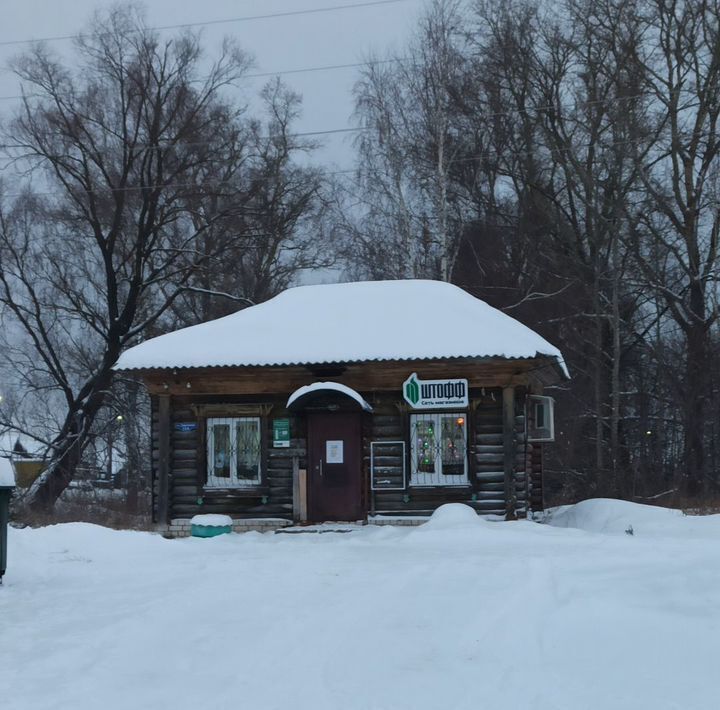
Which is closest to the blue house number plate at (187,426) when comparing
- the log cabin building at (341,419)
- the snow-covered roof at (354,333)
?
the log cabin building at (341,419)

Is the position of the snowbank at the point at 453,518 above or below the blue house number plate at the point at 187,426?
below

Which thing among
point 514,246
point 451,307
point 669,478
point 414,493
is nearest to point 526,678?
point 414,493

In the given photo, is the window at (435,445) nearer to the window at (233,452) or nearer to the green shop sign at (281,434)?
the green shop sign at (281,434)

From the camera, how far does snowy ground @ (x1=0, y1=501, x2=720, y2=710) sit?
5.95 metres

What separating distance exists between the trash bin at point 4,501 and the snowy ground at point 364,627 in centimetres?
36

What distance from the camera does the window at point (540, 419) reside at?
773 inches

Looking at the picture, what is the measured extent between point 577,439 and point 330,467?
45.6ft

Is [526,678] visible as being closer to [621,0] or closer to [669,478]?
[669,478]

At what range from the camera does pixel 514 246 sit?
30469 millimetres

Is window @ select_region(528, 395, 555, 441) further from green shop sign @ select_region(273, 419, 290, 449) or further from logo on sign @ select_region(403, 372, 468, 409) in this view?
green shop sign @ select_region(273, 419, 290, 449)

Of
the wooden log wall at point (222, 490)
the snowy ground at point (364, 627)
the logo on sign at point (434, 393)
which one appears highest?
the logo on sign at point (434, 393)

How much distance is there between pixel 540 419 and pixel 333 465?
16.3 feet

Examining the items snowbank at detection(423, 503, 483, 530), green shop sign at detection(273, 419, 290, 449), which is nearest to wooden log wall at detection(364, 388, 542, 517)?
snowbank at detection(423, 503, 483, 530)

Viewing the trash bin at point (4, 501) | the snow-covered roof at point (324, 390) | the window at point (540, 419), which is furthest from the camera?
the window at point (540, 419)
